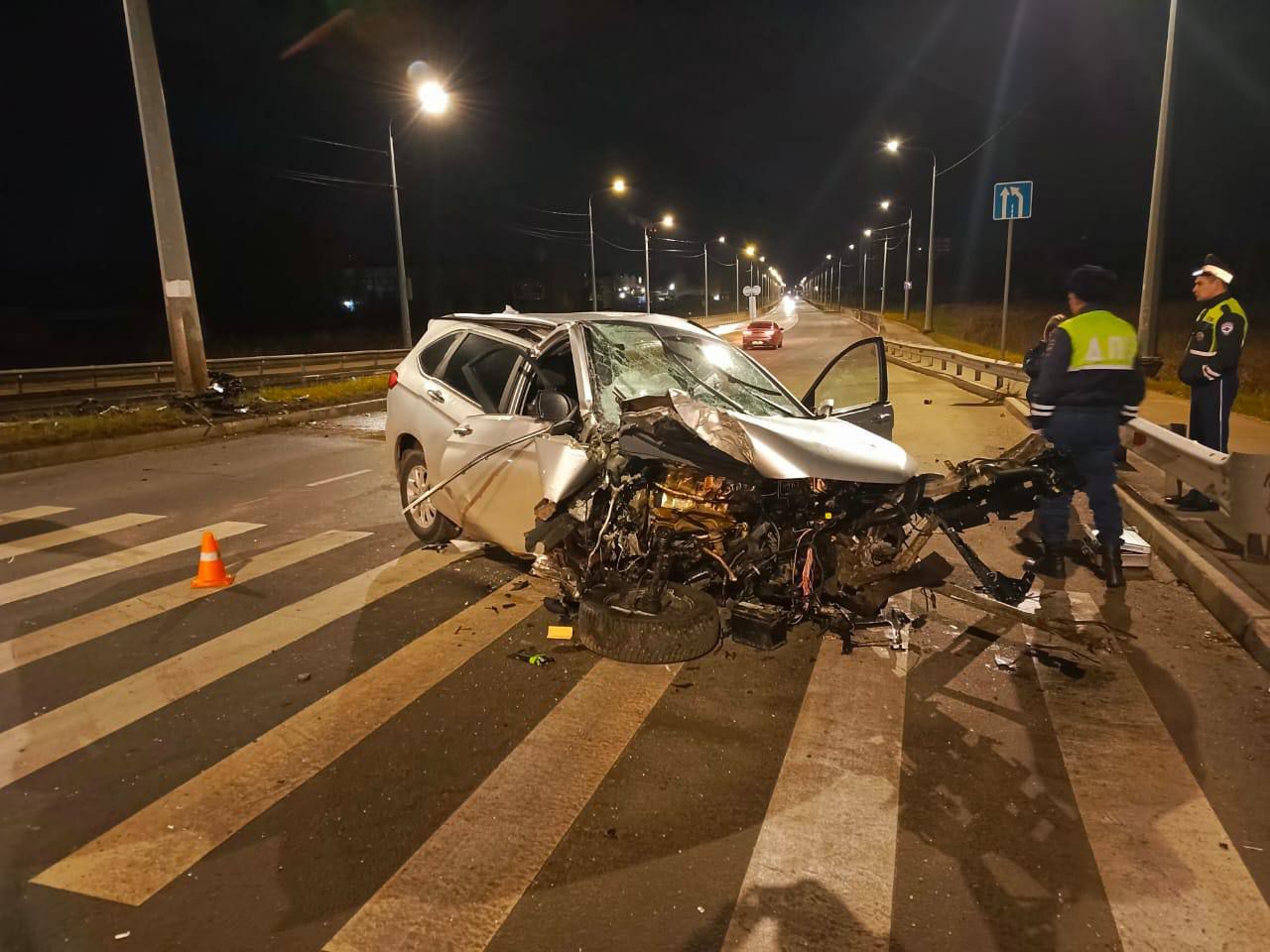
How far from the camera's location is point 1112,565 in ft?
19.2

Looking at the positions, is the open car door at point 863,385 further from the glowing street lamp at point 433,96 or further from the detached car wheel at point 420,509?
the glowing street lamp at point 433,96

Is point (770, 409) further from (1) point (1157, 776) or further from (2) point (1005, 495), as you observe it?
(1) point (1157, 776)

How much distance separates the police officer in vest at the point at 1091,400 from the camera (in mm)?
5613

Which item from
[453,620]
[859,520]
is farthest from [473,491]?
[859,520]

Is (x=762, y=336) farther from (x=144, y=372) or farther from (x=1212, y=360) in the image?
(x=1212, y=360)

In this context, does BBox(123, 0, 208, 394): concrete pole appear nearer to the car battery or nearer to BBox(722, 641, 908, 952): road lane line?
the car battery

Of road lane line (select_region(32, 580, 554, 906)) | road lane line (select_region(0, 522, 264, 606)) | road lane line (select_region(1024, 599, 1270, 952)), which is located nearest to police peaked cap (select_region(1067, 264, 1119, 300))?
road lane line (select_region(1024, 599, 1270, 952))

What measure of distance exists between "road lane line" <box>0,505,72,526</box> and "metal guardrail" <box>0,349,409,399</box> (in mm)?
14262

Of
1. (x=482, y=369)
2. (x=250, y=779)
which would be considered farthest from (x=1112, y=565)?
(x=250, y=779)

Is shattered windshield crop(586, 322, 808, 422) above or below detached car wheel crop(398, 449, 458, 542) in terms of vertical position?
above

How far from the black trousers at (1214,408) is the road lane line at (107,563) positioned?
28.0 ft

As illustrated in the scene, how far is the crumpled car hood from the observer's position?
421 centimetres

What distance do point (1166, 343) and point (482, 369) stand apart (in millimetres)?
28166

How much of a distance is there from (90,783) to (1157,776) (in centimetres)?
446
